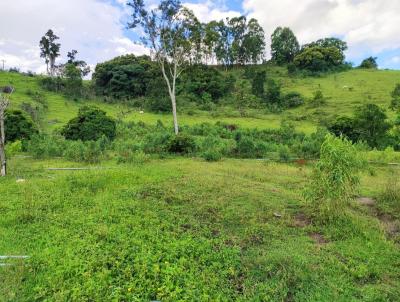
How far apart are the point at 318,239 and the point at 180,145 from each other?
1029cm

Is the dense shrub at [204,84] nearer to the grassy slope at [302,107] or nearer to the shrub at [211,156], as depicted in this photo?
the grassy slope at [302,107]

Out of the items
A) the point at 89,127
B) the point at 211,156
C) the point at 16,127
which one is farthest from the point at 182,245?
the point at 16,127

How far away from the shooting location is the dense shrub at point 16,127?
60.2 feet

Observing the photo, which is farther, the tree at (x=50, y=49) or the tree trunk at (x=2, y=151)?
the tree at (x=50, y=49)

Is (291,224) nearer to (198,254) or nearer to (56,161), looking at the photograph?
(198,254)

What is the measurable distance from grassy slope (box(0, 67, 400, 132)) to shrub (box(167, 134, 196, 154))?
12602 mm

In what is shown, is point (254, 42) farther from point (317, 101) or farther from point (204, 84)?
point (317, 101)

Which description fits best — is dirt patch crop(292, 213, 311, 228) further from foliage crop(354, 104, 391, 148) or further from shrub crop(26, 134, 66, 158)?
foliage crop(354, 104, 391, 148)

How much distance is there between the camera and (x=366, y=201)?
888 centimetres

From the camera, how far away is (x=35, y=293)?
4.70m

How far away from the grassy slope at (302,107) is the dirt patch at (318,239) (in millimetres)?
21128

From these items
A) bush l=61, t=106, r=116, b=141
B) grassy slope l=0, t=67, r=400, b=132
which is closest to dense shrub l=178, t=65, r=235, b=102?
grassy slope l=0, t=67, r=400, b=132

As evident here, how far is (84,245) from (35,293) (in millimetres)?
1239

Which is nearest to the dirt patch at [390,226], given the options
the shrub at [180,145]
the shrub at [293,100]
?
the shrub at [180,145]
